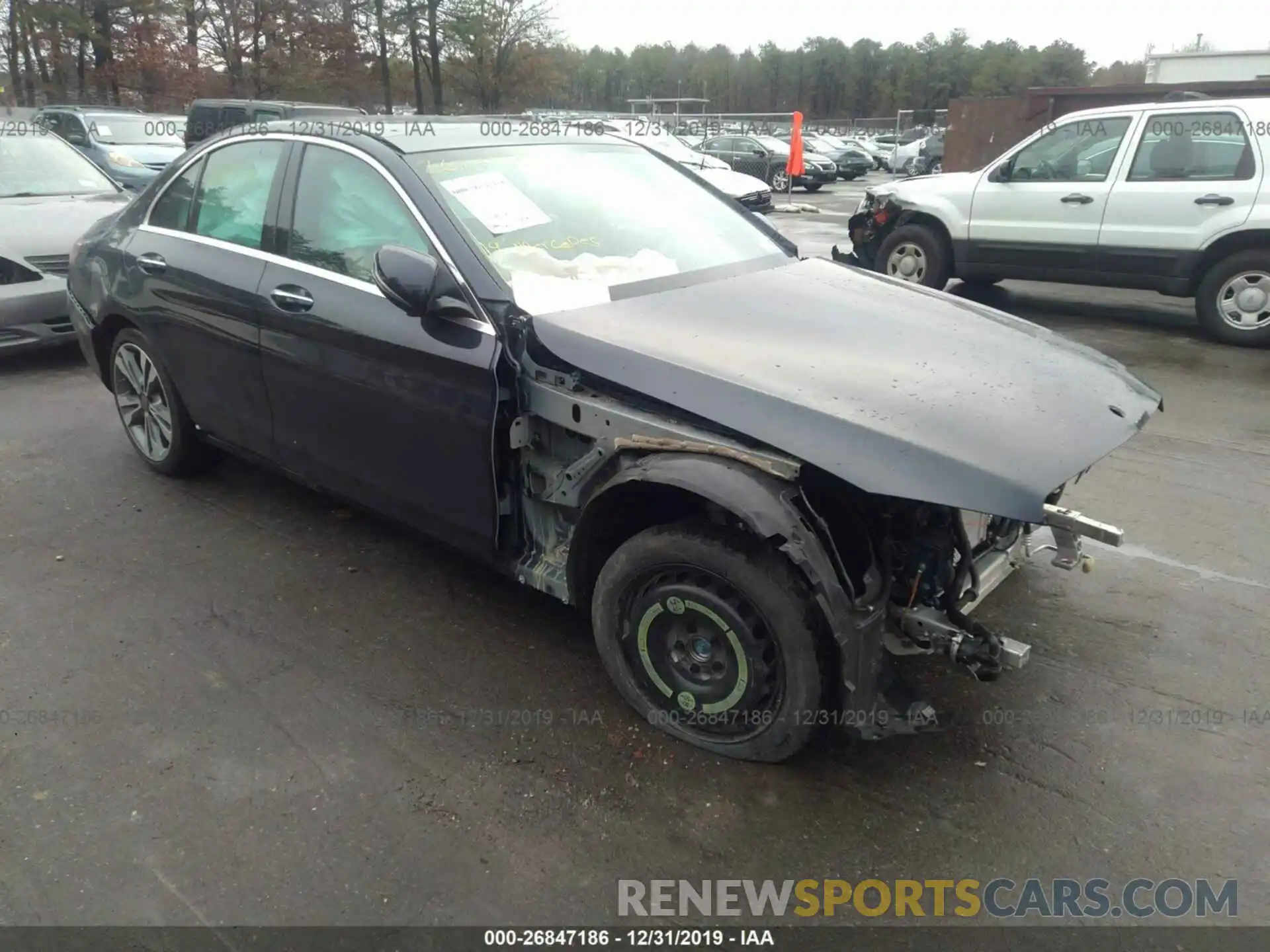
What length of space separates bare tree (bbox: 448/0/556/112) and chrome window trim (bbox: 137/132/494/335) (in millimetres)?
→ 33525

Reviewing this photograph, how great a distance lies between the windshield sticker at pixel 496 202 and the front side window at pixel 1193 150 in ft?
21.8

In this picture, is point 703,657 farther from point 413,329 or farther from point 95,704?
point 95,704

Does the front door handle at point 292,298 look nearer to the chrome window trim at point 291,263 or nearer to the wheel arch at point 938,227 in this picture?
the chrome window trim at point 291,263

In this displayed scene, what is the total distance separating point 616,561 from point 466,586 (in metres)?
1.21

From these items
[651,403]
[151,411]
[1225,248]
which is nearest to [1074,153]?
[1225,248]

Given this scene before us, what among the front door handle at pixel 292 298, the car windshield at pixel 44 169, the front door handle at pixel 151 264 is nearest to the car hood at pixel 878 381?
the front door handle at pixel 292 298

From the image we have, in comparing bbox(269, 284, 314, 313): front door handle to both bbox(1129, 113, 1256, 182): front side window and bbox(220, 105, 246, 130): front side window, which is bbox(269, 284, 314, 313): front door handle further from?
bbox(220, 105, 246, 130): front side window

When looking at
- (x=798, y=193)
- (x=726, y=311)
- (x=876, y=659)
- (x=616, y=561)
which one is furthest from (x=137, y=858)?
(x=798, y=193)

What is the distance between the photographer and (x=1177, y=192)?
7.77m

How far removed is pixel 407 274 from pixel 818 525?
59.5 inches

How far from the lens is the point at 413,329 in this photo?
326 centimetres

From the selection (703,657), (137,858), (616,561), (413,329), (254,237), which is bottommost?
(137,858)

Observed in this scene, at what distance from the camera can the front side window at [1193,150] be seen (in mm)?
7613

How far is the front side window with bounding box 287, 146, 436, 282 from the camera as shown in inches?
133
